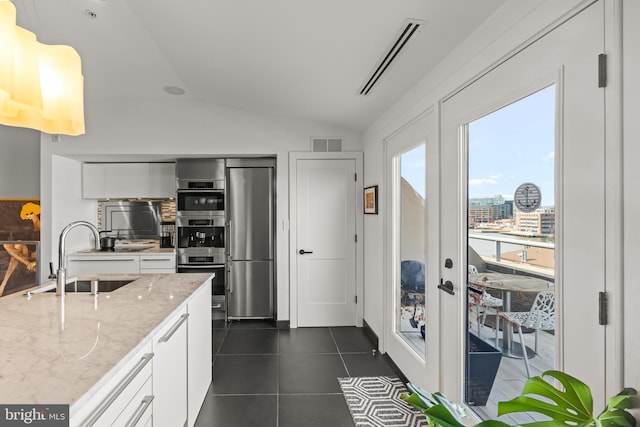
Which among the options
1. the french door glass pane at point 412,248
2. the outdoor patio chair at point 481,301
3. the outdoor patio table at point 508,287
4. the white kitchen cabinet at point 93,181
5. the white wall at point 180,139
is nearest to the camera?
the outdoor patio table at point 508,287

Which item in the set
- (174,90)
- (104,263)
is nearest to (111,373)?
(174,90)

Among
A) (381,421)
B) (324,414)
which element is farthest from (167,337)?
(381,421)

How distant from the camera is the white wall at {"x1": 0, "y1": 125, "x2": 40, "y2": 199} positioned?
4.71 metres

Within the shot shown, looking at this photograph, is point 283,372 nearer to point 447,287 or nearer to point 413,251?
point 413,251

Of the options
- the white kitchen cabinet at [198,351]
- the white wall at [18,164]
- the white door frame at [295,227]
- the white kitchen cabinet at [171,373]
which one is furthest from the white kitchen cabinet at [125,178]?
the white kitchen cabinet at [171,373]

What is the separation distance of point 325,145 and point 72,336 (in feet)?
10.9

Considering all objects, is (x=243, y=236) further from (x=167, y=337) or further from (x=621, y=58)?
(x=621, y=58)

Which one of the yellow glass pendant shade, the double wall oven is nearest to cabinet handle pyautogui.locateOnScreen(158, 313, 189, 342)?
the yellow glass pendant shade

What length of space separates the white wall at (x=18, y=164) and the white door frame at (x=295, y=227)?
11.7 ft

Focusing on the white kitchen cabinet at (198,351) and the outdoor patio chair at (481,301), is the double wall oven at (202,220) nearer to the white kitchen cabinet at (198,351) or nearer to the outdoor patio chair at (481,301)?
the white kitchen cabinet at (198,351)

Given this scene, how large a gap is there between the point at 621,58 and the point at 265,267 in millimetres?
3908

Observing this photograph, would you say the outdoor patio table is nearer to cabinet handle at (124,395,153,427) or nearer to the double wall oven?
cabinet handle at (124,395,153,427)

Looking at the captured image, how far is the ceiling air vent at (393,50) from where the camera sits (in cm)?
184

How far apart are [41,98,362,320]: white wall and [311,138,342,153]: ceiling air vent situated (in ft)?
0.23
